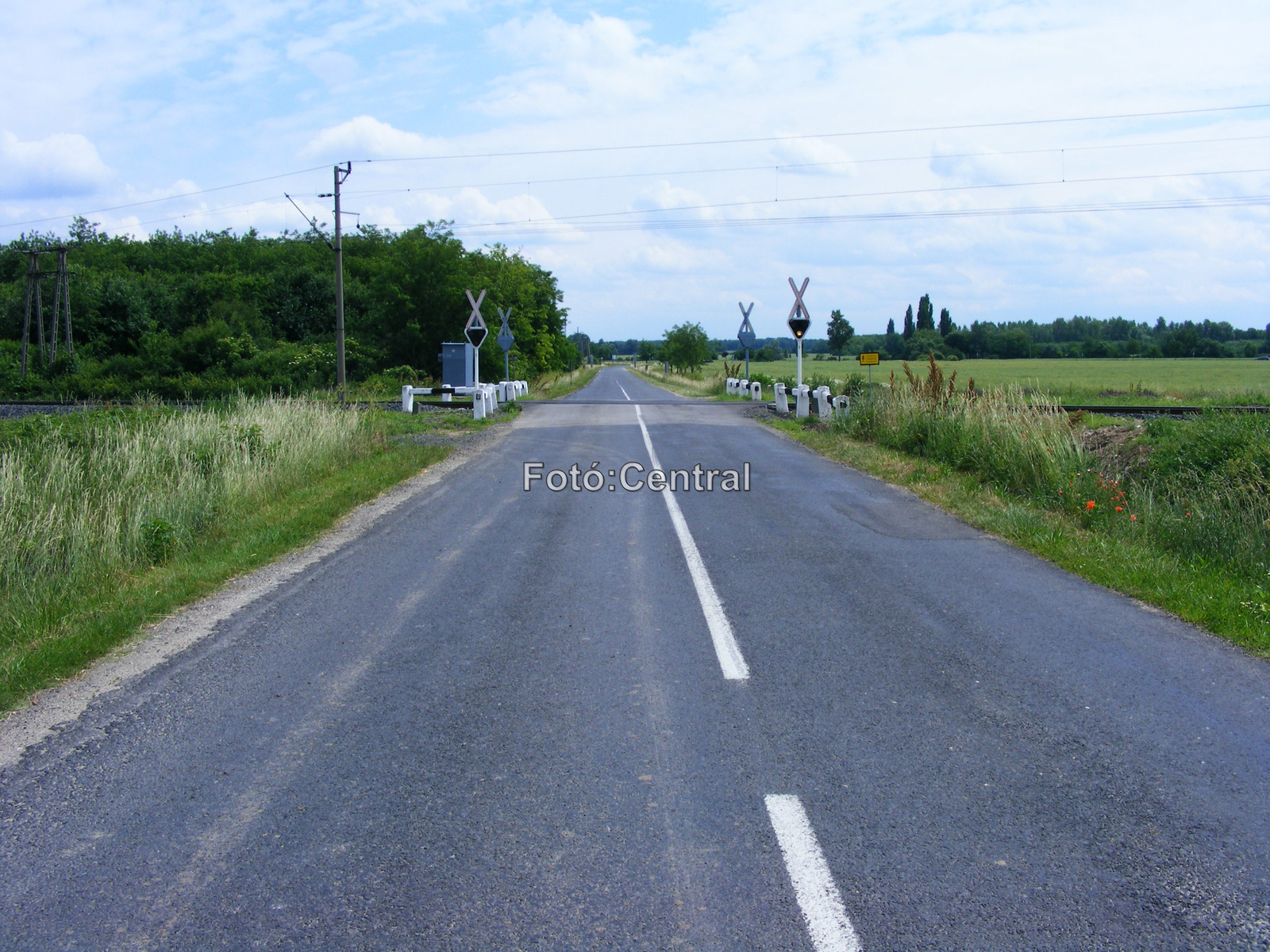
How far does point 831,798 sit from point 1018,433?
36.8 feet

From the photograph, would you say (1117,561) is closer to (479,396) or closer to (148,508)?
(148,508)

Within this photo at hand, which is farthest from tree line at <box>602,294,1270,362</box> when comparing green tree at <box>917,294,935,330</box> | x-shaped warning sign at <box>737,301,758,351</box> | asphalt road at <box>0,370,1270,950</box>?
asphalt road at <box>0,370,1270,950</box>

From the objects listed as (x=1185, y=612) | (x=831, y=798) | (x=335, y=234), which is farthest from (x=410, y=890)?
(x=335, y=234)

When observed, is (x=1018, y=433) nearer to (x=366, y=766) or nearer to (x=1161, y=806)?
(x=1161, y=806)

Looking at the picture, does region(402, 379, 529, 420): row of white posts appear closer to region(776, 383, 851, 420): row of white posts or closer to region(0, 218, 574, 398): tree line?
region(776, 383, 851, 420): row of white posts

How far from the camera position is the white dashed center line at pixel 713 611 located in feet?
18.6

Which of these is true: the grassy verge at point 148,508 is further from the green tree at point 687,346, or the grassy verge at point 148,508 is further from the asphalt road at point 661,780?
the green tree at point 687,346

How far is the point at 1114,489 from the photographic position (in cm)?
1148

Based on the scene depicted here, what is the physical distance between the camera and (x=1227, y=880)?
3.35 metres

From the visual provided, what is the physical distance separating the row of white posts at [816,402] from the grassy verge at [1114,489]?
11.1 feet

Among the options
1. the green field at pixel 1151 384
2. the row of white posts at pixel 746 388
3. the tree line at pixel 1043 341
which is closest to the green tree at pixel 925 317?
the tree line at pixel 1043 341

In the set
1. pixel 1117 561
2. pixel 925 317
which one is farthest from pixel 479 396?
pixel 925 317

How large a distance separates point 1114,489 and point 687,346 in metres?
66.1

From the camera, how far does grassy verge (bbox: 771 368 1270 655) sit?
7738 millimetres
